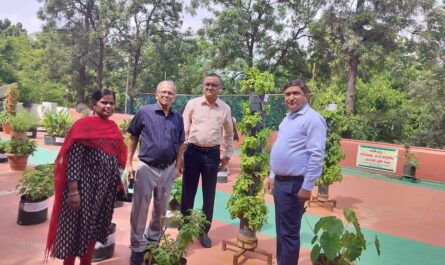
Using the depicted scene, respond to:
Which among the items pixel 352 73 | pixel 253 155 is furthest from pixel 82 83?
pixel 253 155

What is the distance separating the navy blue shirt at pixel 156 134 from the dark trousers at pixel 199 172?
50cm

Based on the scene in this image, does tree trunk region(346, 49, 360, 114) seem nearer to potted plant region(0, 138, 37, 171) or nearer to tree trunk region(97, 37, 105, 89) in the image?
potted plant region(0, 138, 37, 171)

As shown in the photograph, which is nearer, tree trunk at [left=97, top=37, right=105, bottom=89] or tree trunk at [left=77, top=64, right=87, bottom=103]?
tree trunk at [left=97, top=37, right=105, bottom=89]

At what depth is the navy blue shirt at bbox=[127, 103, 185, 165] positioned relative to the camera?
2.75m

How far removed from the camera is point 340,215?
5230 mm

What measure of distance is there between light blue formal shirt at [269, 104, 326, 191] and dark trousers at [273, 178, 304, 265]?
115 millimetres

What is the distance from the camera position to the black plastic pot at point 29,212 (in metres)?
3.67

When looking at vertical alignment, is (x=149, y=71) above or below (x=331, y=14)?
below

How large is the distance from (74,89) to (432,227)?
21466mm

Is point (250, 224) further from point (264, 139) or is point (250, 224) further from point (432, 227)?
point (432, 227)

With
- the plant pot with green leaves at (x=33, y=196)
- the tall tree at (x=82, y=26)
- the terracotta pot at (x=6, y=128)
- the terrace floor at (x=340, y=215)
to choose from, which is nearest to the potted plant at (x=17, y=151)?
the terrace floor at (x=340, y=215)

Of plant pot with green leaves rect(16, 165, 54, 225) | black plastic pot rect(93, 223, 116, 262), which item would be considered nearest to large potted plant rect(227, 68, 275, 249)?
black plastic pot rect(93, 223, 116, 262)

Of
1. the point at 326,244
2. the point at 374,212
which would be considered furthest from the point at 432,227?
the point at 326,244

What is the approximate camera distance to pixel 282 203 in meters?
2.61
